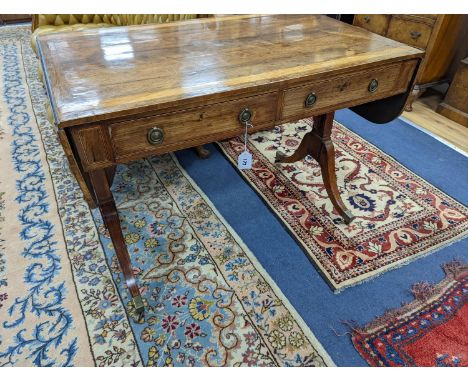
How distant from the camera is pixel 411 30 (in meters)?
2.35

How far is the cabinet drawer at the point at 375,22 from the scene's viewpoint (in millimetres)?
2509

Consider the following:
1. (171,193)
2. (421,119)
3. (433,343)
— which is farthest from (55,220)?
(421,119)

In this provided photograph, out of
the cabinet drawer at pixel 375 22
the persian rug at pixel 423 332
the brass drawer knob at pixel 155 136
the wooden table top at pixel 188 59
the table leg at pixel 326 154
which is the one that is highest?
the wooden table top at pixel 188 59

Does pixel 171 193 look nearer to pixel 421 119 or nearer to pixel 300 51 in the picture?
pixel 300 51

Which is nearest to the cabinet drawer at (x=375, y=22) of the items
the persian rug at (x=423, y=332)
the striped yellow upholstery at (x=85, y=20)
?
the striped yellow upholstery at (x=85, y=20)

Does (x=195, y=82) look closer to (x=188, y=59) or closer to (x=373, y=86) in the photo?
(x=188, y=59)

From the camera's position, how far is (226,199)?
5.53 feet

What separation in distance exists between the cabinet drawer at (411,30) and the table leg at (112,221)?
7.37ft

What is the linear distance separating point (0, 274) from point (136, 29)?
108 centimetres

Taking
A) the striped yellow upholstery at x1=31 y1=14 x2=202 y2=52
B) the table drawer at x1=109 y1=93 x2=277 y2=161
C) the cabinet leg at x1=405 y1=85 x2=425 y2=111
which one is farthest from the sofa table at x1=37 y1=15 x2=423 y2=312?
the cabinet leg at x1=405 y1=85 x2=425 y2=111

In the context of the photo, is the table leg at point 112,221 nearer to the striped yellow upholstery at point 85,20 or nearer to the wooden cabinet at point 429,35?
the striped yellow upholstery at point 85,20

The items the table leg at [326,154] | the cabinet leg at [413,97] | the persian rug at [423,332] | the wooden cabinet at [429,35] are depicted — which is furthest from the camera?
the cabinet leg at [413,97]

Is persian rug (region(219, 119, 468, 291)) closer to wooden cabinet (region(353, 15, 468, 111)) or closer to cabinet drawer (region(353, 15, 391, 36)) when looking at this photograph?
wooden cabinet (region(353, 15, 468, 111))

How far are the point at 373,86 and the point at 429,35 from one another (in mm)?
1494
